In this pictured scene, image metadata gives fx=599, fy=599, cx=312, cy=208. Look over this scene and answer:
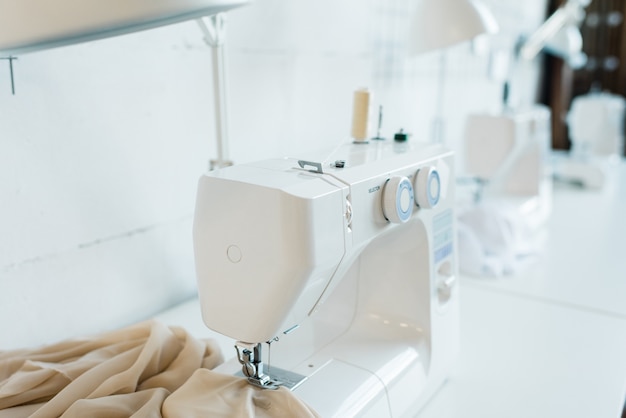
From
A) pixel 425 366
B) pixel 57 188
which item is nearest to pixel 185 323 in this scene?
pixel 57 188

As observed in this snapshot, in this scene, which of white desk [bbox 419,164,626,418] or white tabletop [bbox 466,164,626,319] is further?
white tabletop [bbox 466,164,626,319]

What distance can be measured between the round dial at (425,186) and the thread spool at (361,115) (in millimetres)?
155

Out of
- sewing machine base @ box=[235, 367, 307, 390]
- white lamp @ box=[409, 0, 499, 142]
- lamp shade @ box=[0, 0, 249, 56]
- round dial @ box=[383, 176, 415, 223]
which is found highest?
white lamp @ box=[409, 0, 499, 142]

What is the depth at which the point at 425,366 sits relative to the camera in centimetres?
104

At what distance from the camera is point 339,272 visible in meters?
0.86

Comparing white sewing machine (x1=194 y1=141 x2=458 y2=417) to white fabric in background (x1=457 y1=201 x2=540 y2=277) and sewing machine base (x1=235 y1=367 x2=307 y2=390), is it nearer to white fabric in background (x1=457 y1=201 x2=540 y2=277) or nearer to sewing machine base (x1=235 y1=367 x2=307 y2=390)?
sewing machine base (x1=235 y1=367 x2=307 y2=390)

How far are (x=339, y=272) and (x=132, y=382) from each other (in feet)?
1.15

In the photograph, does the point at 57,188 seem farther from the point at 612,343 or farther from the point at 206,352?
the point at 612,343

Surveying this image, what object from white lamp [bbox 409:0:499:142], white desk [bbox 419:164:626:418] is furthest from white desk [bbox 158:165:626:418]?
white lamp [bbox 409:0:499:142]

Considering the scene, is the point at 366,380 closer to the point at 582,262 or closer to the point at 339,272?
the point at 339,272

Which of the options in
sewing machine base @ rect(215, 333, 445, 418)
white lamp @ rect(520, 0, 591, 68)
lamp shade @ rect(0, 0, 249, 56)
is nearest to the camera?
lamp shade @ rect(0, 0, 249, 56)

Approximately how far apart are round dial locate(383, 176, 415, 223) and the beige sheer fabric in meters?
0.30

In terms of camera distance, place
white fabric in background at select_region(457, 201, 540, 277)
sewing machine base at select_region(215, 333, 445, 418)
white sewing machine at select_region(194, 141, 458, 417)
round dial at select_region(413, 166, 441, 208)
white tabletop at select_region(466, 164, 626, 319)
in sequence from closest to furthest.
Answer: white sewing machine at select_region(194, 141, 458, 417), sewing machine base at select_region(215, 333, 445, 418), round dial at select_region(413, 166, 441, 208), white tabletop at select_region(466, 164, 626, 319), white fabric in background at select_region(457, 201, 540, 277)

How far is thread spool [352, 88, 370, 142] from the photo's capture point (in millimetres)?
1065
